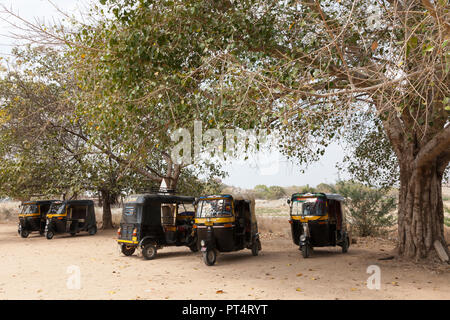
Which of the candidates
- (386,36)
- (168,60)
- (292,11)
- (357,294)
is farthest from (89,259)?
(386,36)

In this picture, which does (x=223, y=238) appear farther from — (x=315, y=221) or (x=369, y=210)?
(x=369, y=210)

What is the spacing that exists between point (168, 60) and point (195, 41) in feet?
2.68

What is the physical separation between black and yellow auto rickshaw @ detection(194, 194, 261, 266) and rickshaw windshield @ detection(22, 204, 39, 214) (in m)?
15.4

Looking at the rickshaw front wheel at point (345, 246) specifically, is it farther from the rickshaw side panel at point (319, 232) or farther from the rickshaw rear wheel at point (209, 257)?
the rickshaw rear wheel at point (209, 257)

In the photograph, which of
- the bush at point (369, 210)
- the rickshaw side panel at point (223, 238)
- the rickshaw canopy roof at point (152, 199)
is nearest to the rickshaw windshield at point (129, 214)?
the rickshaw canopy roof at point (152, 199)

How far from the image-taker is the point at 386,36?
11.0m

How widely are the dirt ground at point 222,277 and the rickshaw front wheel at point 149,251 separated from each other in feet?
0.71

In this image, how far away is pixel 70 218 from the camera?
71.6 feet

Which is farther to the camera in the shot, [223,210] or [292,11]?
[223,210]

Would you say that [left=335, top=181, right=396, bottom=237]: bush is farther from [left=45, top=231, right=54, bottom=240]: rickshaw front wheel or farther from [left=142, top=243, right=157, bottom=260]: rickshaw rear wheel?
[left=45, top=231, right=54, bottom=240]: rickshaw front wheel

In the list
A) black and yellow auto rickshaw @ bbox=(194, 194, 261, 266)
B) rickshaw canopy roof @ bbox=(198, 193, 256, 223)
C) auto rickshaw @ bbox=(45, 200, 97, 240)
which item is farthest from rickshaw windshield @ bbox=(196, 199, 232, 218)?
auto rickshaw @ bbox=(45, 200, 97, 240)

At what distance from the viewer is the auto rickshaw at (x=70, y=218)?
69.5 ft

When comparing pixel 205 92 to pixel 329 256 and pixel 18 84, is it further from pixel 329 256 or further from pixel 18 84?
pixel 18 84

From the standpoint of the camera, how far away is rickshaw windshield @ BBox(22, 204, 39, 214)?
22.8 m
